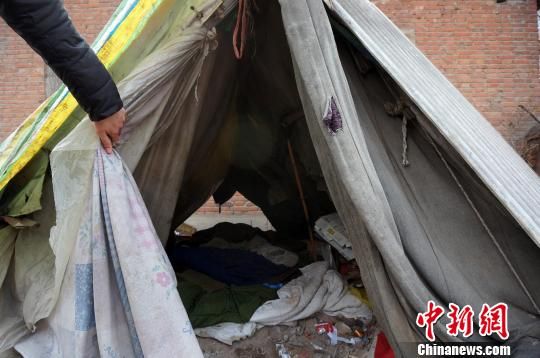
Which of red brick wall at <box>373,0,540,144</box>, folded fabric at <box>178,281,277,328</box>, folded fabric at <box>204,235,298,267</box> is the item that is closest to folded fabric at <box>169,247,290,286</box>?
folded fabric at <box>204,235,298,267</box>

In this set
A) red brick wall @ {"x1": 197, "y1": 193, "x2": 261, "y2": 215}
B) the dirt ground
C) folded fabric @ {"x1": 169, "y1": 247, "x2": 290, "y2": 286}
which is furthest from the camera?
red brick wall @ {"x1": 197, "y1": 193, "x2": 261, "y2": 215}

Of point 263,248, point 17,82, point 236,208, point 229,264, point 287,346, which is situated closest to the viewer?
point 287,346

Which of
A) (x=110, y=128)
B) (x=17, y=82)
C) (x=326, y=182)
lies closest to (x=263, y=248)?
(x=326, y=182)

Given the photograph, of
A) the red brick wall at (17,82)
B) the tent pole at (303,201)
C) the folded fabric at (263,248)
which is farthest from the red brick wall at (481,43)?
the folded fabric at (263,248)

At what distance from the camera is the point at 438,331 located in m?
1.57

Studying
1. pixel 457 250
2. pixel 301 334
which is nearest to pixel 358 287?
pixel 301 334

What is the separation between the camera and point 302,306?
7.63 feet

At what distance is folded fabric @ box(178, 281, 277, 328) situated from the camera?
2.25 meters

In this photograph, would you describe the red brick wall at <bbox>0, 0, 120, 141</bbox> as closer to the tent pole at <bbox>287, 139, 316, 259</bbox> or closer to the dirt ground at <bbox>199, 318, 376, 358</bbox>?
the tent pole at <bbox>287, 139, 316, 259</bbox>

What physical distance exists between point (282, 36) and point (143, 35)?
0.84m

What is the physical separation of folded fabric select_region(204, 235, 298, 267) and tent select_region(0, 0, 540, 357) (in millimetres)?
1294

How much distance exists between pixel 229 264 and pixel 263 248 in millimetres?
492

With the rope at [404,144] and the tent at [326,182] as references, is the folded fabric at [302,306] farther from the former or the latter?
the rope at [404,144]

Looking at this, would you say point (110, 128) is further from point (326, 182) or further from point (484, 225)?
point (484, 225)
